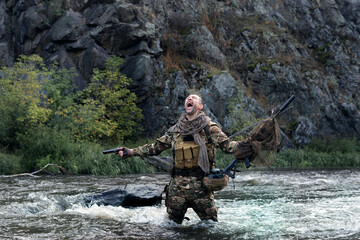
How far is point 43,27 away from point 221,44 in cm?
1475

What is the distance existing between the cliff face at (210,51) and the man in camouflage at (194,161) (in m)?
20.4

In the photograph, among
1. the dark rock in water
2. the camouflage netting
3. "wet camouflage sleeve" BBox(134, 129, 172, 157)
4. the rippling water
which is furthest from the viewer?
the dark rock in water

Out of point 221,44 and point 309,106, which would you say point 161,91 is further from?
point 309,106

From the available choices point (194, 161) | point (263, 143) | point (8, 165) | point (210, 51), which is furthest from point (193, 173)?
point (210, 51)

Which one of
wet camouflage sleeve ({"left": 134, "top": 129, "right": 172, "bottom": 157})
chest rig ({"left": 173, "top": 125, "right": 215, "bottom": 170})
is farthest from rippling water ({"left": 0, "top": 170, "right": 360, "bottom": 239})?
wet camouflage sleeve ({"left": 134, "top": 129, "right": 172, "bottom": 157})

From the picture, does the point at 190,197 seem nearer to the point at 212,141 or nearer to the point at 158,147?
the point at 212,141

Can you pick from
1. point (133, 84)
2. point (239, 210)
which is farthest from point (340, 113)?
point (239, 210)

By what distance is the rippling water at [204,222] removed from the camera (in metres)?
6.38

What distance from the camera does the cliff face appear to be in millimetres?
28406

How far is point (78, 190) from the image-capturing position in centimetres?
1202

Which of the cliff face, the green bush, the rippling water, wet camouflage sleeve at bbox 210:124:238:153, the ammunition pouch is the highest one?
the cliff face

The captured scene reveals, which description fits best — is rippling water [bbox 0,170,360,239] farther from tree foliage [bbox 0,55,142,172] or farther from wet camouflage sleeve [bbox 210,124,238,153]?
tree foliage [bbox 0,55,142,172]

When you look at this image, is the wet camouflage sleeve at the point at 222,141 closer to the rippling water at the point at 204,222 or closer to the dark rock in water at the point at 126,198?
the rippling water at the point at 204,222

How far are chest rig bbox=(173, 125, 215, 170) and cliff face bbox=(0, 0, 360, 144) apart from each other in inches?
807
